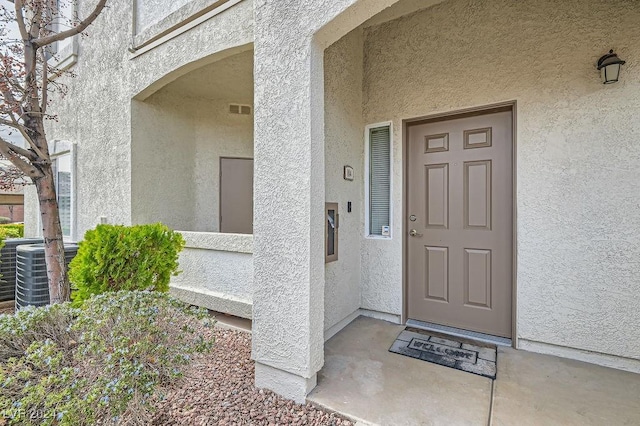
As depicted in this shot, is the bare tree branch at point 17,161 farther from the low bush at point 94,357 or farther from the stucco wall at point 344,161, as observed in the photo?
the stucco wall at point 344,161

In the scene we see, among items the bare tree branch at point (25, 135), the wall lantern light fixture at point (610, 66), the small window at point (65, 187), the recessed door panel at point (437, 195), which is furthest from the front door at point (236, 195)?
the wall lantern light fixture at point (610, 66)

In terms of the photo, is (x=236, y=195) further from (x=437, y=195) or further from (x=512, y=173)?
(x=512, y=173)

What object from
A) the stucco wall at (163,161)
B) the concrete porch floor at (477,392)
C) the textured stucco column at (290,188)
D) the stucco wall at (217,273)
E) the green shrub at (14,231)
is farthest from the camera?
the green shrub at (14,231)

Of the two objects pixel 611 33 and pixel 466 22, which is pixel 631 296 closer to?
pixel 611 33

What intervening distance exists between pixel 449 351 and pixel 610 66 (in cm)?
334

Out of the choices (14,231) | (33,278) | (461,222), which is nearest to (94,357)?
(33,278)

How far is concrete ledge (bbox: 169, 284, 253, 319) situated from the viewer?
154 inches

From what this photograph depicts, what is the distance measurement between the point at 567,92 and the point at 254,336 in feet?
13.6

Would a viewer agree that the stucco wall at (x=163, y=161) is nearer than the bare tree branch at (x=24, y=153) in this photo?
No

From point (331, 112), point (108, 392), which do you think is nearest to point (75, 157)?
point (331, 112)

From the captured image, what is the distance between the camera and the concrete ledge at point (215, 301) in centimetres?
391

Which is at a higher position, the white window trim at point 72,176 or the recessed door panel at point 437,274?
the white window trim at point 72,176

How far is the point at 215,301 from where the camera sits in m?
4.16

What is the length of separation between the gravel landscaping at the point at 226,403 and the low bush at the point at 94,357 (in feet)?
0.85
